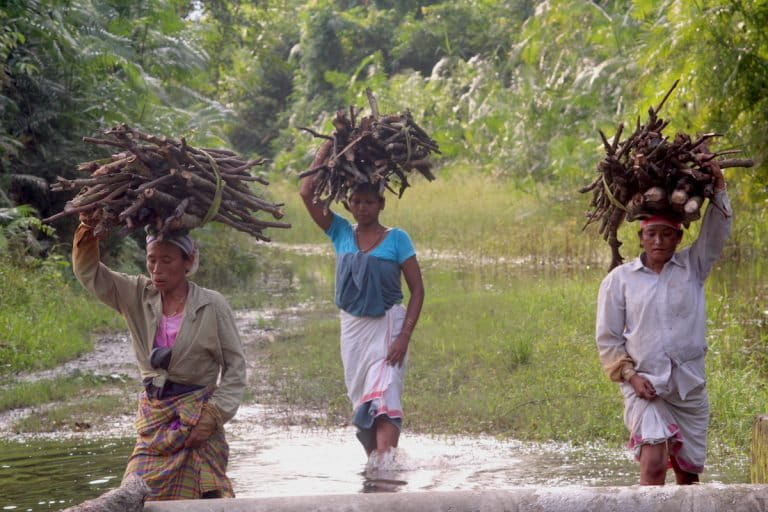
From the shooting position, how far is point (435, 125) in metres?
30.4

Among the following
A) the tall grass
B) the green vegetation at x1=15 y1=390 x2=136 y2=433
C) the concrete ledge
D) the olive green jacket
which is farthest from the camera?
the tall grass

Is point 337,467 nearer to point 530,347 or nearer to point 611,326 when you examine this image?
point 611,326

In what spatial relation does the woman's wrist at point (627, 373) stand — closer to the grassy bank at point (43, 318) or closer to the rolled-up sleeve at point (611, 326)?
the rolled-up sleeve at point (611, 326)

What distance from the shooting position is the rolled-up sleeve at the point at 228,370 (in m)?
5.25

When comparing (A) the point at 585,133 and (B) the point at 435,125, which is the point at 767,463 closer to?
(A) the point at 585,133

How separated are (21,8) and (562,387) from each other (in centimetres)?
856

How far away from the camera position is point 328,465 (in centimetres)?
803

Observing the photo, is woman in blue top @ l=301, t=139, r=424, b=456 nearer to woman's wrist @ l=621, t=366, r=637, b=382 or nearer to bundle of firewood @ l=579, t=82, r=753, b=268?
bundle of firewood @ l=579, t=82, r=753, b=268

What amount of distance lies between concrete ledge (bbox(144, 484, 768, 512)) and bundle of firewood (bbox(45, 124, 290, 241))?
1338mm

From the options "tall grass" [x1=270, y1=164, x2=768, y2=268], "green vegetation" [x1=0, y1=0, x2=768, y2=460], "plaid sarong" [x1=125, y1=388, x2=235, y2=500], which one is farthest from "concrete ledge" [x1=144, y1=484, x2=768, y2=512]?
"tall grass" [x1=270, y1=164, x2=768, y2=268]

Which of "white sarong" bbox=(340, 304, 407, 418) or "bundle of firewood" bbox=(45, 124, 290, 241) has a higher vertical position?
"bundle of firewood" bbox=(45, 124, 290, 241)

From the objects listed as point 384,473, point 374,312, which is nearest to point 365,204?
point 374,312

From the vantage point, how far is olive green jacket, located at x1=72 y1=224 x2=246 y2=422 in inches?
206

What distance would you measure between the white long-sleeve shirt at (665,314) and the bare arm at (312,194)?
6.70ft
